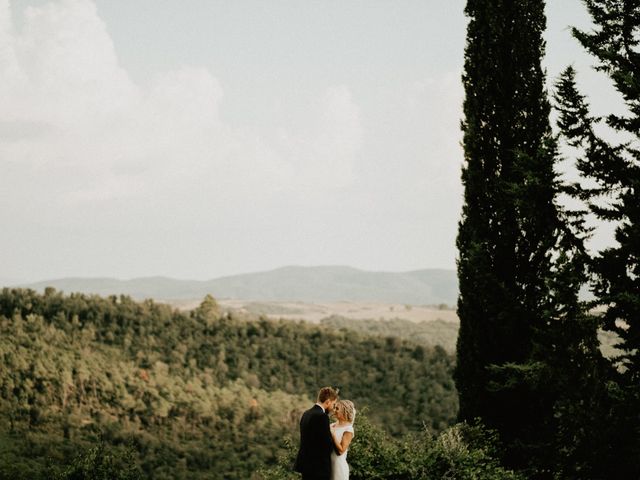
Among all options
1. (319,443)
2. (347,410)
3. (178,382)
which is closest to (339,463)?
(319,443)

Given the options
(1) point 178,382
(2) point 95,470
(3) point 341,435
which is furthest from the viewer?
(1) point 178,382

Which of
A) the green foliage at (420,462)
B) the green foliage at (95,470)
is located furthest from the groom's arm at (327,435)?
the green foliage at (95,470)

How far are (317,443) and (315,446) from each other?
39mm

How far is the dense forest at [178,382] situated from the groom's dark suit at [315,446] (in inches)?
262

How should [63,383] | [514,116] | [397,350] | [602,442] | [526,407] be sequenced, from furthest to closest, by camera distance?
[397,350] < [63,383] < [514,116] < [526,407] < [602,442]

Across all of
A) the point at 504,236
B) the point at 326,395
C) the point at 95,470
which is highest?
the point at 504,236

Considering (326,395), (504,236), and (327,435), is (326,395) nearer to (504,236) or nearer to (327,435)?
(327,435)

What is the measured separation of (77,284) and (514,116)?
190407mm

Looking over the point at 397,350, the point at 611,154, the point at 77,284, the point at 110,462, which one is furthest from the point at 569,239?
the point at 77,284

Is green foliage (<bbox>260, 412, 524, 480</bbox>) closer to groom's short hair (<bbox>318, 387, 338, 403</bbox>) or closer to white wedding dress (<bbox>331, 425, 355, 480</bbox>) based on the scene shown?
white wedding dress (<bbox>331, 425, 355, 480</bbox>)

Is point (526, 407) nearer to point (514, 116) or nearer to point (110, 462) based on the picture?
point (514, 116)

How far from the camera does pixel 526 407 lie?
1181 cm

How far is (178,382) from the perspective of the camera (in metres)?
22.1

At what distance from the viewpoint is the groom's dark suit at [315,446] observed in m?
6.47
